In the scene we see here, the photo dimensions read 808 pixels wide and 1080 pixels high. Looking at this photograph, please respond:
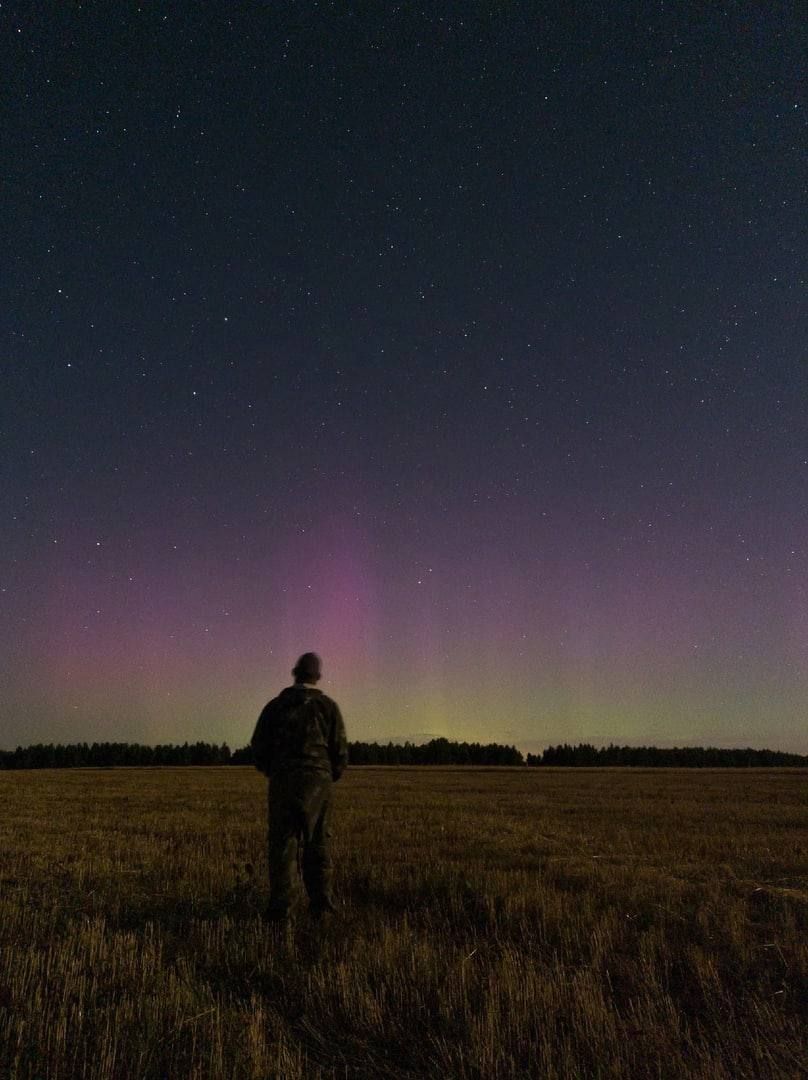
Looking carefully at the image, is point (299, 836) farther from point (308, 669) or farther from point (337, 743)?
point (308, 669)

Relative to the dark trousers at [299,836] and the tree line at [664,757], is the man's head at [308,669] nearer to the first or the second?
the dark trousers at [299,836]

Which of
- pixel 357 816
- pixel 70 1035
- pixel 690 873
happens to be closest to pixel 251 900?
pixel 70 1035

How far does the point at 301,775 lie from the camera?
7.47 meters

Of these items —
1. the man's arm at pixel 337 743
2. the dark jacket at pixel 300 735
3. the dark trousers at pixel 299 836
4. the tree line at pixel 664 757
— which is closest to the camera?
the dark trousers at pixel 299 836

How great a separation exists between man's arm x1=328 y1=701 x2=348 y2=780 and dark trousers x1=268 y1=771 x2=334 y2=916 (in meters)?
0.21

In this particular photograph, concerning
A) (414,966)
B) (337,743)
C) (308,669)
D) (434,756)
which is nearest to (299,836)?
(337,743)

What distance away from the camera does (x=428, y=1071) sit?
413cm

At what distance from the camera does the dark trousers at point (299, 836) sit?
24.2ft

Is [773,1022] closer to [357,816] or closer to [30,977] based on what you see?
[30,977]

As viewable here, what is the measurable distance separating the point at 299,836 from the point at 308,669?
56.6 inches

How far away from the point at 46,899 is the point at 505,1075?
6198 millimetres

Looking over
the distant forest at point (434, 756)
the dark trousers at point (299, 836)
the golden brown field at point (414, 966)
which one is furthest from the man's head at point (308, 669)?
the distant forest at point (434, 756)

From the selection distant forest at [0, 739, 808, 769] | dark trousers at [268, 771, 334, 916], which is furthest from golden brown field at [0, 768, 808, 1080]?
distant forest at [0, 739, 808, 769]

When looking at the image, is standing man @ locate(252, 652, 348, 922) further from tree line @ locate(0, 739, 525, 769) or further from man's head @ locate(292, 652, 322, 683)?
tree line @ locate(0, 739, 525, 769)
